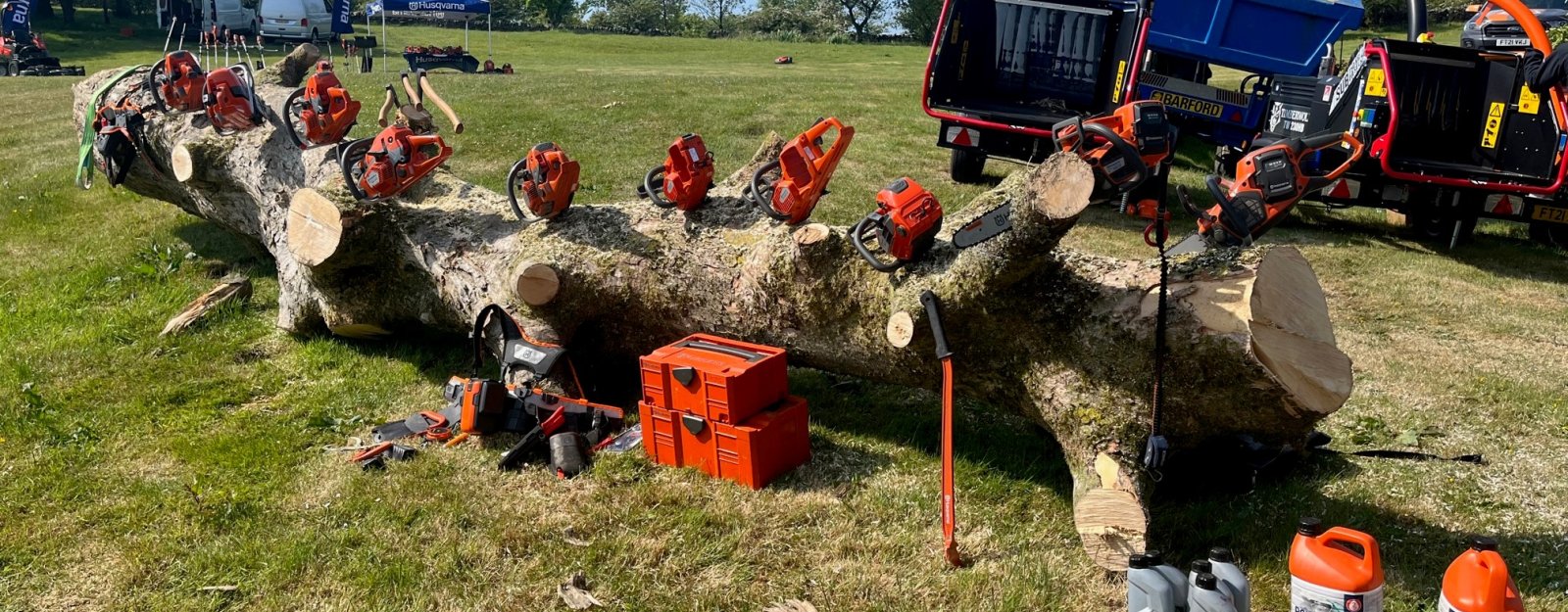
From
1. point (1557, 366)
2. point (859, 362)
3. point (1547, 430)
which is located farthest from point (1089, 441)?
point (1557, 366)

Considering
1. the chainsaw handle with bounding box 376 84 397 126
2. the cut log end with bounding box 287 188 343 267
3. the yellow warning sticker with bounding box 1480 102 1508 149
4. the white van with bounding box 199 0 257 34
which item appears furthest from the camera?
the white van with bounding box 199 0 257 34

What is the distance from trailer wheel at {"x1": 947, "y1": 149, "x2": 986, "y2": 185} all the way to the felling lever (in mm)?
7194

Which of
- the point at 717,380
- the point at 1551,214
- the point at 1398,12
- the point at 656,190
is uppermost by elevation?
the point at 1398,12

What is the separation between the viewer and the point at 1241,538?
400 cm

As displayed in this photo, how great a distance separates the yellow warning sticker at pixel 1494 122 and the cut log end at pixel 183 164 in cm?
1060

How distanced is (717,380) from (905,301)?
867 mm

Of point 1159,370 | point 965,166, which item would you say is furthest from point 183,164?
point 965,166

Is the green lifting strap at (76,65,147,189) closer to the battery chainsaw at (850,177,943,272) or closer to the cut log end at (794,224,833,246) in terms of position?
the cut log end at (794,224,833,246)

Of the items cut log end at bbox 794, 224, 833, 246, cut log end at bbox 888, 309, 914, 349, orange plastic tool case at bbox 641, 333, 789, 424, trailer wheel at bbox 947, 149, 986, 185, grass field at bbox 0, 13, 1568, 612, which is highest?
cut log end at bbox 794, 224, 833, 246

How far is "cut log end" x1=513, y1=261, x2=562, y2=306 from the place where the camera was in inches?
202

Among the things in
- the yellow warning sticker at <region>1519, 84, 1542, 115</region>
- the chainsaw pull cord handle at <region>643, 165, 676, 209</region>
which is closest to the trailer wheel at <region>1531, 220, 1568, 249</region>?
the yellow warning sticker at <region>1519, 84, 1542, 115</region>

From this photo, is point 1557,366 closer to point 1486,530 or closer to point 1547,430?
point 1547,430

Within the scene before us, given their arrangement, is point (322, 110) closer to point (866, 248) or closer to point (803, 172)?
point (803, 172)

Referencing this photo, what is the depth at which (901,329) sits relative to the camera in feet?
14.0
